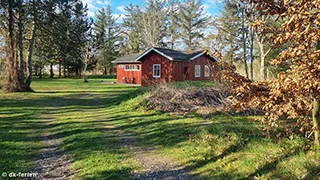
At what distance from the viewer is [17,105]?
38.2 ft

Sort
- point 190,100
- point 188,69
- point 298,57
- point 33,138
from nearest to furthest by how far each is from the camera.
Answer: point 298,57, point 33,138, point 190,100, point 188,69

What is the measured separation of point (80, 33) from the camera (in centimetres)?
1953

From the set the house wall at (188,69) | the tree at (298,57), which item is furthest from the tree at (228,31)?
the tree at (298,57)

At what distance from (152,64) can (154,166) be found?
710 inches

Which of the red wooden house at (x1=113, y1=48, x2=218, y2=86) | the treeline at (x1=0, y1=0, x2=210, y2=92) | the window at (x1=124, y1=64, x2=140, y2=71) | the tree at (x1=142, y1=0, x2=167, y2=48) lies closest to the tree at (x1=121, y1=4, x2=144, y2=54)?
the treeline at (x1=0, y1=0, x2=210, y2=92)

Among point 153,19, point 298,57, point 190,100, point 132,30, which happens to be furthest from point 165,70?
point 132,30

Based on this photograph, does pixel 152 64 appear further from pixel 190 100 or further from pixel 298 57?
pixel 298 57

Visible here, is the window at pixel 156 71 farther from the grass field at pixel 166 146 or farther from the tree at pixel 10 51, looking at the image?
the grass field at pixel 166 146

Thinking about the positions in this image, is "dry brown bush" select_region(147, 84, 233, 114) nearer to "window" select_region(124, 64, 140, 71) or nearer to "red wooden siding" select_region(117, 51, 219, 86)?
"red wooden siding" select_region(117, 51, 219, 86)

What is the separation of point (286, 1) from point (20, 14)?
1687 centimetres

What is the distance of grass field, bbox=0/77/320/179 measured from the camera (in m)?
4.12

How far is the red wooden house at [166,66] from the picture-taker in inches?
826

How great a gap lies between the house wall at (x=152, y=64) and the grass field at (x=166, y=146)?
39.8ft

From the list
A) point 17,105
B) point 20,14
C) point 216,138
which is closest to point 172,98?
point 216,138
